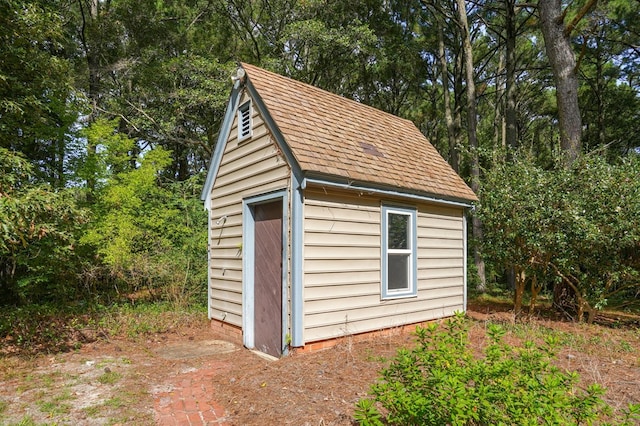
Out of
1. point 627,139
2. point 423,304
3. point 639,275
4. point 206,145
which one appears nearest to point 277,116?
point 423,304

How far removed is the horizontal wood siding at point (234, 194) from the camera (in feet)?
21.2

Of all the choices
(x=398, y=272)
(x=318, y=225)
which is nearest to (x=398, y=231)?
(x=398, y=272)

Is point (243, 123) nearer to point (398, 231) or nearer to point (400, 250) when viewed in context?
point (398, 231)

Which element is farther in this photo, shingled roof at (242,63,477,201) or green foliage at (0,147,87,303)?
shingled roof at (242,63,477,201)

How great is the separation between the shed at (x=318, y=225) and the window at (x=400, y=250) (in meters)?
0.02

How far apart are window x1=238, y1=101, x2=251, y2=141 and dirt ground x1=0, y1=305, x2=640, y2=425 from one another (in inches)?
154

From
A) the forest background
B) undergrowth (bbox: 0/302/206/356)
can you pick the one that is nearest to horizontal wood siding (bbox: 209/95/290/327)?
undergrowth (bbox: 0/302/206/356)

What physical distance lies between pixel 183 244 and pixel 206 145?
25.3 ft

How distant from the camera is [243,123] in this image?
23.9ft

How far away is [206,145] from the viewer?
17.4 m

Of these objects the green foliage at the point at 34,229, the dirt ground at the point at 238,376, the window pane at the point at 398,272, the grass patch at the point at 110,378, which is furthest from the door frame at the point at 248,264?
the green foliage at the point at 34,229

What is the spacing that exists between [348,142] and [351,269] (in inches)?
96.1

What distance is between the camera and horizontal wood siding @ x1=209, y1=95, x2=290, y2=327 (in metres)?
6.46

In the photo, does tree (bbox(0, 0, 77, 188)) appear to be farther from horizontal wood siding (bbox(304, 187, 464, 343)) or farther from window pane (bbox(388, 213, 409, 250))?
window pane (bbox(388, 213, 409, 250))
